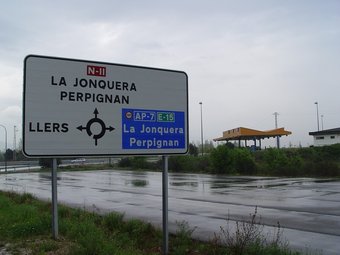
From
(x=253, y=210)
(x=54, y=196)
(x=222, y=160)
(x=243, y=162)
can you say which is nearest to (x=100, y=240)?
(x=54, y=196)

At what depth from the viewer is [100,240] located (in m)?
6.56

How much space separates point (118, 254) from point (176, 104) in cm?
229

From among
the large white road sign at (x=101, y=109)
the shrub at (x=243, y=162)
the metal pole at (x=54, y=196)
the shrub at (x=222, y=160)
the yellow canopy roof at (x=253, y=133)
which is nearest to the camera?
the large white road sign at (x=101, y=109)

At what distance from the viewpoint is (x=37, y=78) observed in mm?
5766

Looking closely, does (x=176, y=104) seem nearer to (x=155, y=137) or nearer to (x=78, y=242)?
(x=155, y=137)

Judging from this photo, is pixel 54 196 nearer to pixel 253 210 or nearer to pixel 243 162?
pixel 253 210

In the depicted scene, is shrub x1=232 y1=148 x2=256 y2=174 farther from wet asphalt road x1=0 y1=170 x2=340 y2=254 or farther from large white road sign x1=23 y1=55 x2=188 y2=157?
large white road sign x1=23 y1=55 x2=188 y2=157

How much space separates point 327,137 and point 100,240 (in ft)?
207

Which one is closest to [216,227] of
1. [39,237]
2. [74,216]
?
[74,216]

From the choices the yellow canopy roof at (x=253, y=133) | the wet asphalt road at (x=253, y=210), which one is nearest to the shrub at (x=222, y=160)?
the wet asphalt road at (x=253, y=210)

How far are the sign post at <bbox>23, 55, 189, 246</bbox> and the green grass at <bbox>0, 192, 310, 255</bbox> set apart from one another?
99 centimetres

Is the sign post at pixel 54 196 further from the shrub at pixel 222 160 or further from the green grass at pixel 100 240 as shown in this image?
the shrub at pixel 222 160

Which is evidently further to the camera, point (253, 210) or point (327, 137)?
point (327, 137)

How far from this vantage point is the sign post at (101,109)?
5719mm
